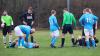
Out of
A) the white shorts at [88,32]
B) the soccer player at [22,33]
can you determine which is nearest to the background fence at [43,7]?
the soccer player at [22,33]

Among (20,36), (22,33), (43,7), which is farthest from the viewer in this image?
(43,7)

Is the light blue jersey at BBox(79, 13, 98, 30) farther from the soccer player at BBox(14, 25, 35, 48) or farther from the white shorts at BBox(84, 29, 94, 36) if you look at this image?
the soccer player at BBox(14, 25, 35, 48)

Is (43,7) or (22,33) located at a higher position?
(22,33)

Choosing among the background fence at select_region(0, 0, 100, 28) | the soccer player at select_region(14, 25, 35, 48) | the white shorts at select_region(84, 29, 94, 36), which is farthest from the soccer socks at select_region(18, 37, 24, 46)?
the background fence at select_region(0, 0, 100, 28)

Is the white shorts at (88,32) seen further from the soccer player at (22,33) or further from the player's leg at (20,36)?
the player's leg at (20,36)

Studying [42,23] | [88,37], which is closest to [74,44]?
[88,37]

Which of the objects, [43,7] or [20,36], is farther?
[43,7]

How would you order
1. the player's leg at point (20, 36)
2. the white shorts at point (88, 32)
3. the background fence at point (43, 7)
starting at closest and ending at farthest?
the white shorts at point (88, 32) < the player's leg at point (20, 36) < the background fence at point (43, 7)

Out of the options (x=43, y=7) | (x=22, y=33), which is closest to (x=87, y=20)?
(x=22, y=33)

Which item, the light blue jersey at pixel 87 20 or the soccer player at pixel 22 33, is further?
the soccer player at pixel 22 33

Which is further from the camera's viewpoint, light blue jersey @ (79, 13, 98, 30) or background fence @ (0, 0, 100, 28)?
background fence @ (0, 0, 100, 28)

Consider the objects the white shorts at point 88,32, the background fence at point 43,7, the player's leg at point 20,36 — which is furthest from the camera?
the background fence at point 43,7

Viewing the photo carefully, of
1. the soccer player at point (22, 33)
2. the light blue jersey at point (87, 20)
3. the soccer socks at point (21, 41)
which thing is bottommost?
the soccer socks at point (21, 41)

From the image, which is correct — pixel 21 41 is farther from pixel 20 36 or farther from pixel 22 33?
pixel 22 33
